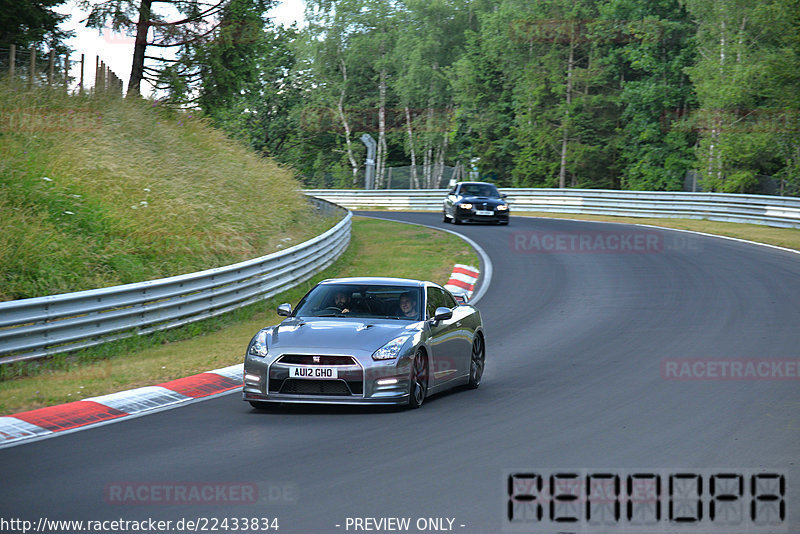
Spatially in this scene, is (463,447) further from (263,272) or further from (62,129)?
(62,129)

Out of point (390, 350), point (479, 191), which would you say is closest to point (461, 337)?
point (390, 350)

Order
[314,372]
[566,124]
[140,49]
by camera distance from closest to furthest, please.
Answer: [314,372] → [140,49] → [566,124]

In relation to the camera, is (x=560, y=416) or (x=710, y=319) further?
(x=710, y=319)

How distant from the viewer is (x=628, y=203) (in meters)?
42.2

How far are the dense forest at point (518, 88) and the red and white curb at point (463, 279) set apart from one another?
36.3ft

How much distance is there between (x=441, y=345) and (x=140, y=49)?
21535 millimetres

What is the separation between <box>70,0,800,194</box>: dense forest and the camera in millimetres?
42312

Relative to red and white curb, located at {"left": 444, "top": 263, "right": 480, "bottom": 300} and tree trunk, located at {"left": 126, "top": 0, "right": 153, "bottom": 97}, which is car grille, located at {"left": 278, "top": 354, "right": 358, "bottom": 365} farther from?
tree trunk, located at {"left": 126, "top": 0, "right": 153, "bottom": 97}

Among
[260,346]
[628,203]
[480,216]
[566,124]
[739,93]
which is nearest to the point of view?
[260,346]

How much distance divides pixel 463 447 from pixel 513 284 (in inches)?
541

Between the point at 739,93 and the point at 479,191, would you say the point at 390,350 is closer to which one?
the point at 479,191

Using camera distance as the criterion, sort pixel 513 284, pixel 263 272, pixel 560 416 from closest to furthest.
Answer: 1. pixel 560 416
2. pixel 263 272
3. pixel 513 284

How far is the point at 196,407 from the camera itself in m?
10.3

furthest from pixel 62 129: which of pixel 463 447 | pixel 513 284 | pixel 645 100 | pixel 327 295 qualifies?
pixel 645 100
